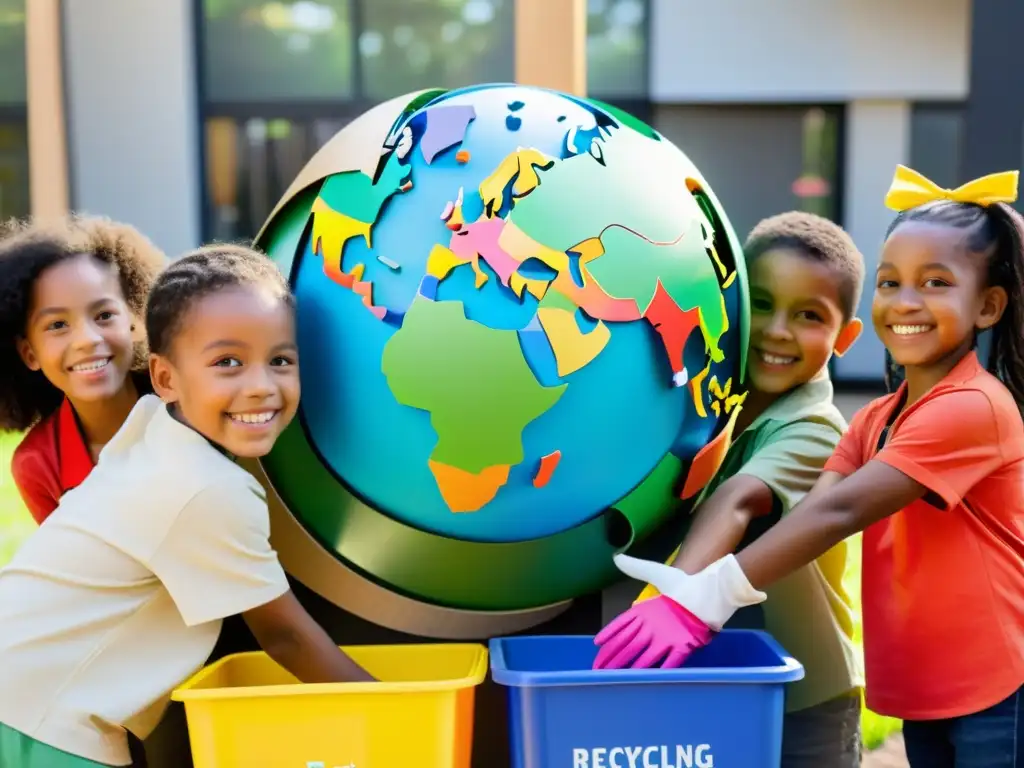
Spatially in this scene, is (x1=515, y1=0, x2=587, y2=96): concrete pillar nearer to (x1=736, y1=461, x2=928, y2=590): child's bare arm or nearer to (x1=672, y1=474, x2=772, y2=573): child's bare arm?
(x1=672, y1=474, x2=772, y2=573): child's bare arm

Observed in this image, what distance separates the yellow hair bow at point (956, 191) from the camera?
2.34 meters

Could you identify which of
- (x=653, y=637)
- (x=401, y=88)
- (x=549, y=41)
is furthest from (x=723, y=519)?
(x=401, y=88)

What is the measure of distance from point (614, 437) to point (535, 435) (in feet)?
0.54

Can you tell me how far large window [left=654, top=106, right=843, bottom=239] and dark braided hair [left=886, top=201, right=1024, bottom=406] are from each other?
7.69 meters

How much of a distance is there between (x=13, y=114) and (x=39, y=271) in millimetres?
8196

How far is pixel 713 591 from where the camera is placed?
214cm

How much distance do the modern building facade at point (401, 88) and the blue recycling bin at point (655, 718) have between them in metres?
7.75

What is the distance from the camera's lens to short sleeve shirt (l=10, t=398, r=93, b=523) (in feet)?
8.77

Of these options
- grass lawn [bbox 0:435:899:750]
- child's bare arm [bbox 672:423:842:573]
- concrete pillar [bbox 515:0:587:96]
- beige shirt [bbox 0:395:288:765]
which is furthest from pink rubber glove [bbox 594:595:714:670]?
concrete pillar [bbox 515:0:587:96]

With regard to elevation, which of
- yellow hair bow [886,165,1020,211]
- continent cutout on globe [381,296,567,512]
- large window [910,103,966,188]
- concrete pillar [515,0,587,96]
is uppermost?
concrete pillar [515,0,587,96]

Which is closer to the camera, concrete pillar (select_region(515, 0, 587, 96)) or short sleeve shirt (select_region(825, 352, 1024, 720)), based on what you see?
short sleeve shirt (select_region(825, 352, 1024, 720))

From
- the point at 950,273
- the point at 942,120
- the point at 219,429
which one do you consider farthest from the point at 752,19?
the point at 219,429

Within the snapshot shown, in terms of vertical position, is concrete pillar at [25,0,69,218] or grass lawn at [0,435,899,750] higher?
concrete pillar at [25,0,69,218]

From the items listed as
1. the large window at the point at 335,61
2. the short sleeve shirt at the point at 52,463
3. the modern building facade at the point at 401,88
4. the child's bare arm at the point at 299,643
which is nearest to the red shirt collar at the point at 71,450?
the short sleeve shirt at the point at 52,463
